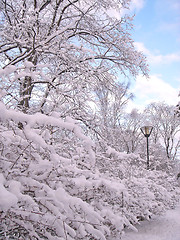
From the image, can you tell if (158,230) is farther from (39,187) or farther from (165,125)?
(165,125)

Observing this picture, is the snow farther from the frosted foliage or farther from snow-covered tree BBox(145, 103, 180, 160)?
snow-covered tree BBox(145, 103, 180, 160)

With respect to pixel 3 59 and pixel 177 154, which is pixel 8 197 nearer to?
pixel 3 59

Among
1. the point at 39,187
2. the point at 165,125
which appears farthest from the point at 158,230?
the point at 165,125

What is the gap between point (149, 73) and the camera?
709 centimetres

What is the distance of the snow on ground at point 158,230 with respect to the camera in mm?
4375

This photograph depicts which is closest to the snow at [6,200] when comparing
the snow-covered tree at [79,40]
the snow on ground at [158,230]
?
the snow on ground at [158,230]

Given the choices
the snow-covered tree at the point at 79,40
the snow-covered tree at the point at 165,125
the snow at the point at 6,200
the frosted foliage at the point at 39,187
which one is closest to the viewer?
the snow at the point at 6,200

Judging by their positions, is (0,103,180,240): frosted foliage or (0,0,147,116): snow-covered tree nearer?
(0,103,180,240): frosted foliage

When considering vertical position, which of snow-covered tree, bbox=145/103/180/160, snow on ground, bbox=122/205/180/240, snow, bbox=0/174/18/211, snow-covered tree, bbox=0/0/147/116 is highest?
snow-covered tree, bbox=145/103/180/160

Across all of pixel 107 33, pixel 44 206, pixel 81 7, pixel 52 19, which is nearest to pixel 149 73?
pixel 107 33

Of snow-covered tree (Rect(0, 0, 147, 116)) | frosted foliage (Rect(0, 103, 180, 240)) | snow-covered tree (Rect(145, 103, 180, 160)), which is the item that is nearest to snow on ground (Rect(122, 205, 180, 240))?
frosted foliage (Rect(0, 103, 180, 240))

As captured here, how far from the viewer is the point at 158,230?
4.96 m

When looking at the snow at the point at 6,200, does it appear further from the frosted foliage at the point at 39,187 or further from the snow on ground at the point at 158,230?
the snow on ground at the point at 158,230

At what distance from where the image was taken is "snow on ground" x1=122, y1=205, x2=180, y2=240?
438cm
